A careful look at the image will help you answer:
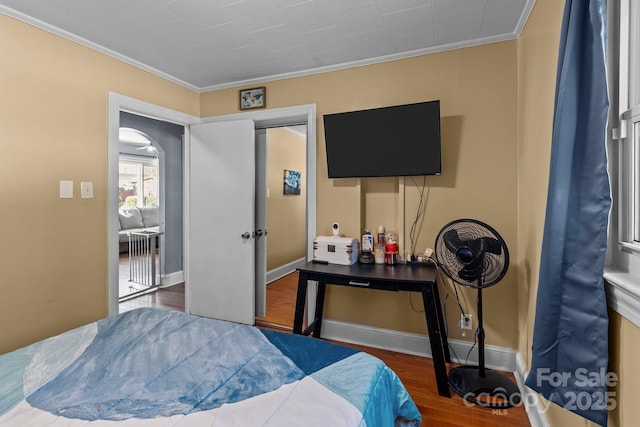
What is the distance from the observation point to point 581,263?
106 cm

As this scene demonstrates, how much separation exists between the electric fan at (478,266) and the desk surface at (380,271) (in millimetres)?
195

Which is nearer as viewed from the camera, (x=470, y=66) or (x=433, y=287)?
(x=433, y=287)

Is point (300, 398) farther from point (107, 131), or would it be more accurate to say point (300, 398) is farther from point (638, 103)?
point (107, 131)

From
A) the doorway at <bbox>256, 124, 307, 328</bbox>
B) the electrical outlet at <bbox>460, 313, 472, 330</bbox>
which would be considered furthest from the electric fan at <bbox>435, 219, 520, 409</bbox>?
the doorway at <bbox>256, 124, 307, 328</bbox>

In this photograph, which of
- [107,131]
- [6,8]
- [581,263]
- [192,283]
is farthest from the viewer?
[192,283]

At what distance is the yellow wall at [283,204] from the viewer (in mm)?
4730

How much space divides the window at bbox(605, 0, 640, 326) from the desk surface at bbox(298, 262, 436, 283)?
111 cm

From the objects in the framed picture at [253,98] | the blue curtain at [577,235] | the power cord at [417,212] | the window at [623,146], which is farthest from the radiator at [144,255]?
the window at [623,146]

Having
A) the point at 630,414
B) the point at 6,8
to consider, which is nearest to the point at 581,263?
the point at 630,414

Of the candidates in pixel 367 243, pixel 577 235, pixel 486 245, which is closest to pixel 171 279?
pixel 367 243

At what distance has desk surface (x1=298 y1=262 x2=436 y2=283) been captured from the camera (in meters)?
2.15

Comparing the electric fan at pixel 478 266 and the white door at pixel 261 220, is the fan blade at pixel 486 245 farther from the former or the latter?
the white door at pixel 261 220

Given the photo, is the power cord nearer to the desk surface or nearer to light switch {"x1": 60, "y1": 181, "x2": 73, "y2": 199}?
the desk surface

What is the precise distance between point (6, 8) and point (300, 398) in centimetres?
286
